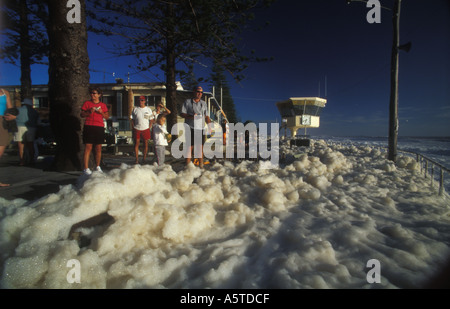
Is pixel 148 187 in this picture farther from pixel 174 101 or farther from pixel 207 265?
pixel 174 101

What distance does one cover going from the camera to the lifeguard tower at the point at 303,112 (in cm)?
2501

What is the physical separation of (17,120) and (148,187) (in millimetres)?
4906

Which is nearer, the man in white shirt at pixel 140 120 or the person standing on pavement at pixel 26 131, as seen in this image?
the person standing on pavement at pixel 26 131

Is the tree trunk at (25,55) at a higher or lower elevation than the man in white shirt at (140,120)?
higher

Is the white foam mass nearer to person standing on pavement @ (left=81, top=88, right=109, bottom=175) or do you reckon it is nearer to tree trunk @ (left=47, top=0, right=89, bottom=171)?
person standing on pavement @ (left=81, top=88, right=109, bottom=175)

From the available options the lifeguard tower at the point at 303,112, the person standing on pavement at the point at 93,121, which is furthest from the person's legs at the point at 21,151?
the lifeguard tower at the point at 303,112

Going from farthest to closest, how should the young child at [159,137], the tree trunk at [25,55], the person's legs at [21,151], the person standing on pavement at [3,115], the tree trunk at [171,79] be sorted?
1. the tree trunk at [25,55]
2. the tree trunk at [171,79]
3. the person's legs at [21,151]
4. the young child at [159,137]
5. the person standing on pavement at [3,115]

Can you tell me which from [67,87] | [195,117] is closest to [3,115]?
[67,87]

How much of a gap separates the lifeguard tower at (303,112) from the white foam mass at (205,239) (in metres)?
24.2

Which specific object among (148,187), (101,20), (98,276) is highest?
(101,20)

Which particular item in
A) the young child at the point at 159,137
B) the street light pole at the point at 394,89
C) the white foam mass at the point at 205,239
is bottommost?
the white foam mass at the point at 205,239

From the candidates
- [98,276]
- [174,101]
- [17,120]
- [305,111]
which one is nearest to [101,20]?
[174,101]

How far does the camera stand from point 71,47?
139 inches

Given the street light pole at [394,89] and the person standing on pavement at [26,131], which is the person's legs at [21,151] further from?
the street light pole at [394,89]
